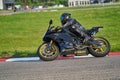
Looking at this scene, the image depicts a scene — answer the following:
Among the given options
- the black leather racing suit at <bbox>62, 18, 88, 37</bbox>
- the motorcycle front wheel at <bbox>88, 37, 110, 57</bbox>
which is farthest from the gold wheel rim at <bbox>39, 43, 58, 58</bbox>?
the motorcycle front wheel at <bbox>88, 37, 110, 57</bbox>

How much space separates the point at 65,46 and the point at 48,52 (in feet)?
1.76

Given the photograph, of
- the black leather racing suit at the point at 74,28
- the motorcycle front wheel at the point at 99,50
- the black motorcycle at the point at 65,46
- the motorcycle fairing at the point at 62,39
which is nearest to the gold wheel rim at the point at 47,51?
the black motorcycle at the point at 65,46

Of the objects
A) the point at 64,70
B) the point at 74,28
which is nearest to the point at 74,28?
the point at 74,28

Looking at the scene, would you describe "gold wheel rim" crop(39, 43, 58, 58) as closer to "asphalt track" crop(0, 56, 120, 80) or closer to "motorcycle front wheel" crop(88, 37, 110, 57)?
"asphalt track" crop(0, 56, 120, 80)

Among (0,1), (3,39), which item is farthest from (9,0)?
(3,39)

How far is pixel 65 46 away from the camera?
993 centimetres

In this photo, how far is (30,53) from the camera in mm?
11539

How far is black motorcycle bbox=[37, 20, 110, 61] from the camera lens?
9859 millimetres

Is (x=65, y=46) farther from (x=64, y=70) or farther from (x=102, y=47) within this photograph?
(x=64, y=70)

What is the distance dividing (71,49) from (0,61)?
7.43 ft

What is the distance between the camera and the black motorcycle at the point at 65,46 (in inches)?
388

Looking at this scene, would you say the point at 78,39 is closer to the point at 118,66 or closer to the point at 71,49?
the point at 71,49

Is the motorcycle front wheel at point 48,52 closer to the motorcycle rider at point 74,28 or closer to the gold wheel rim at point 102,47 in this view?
the motorcycle rider at point 74,28

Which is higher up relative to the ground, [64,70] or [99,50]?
[99,50]
